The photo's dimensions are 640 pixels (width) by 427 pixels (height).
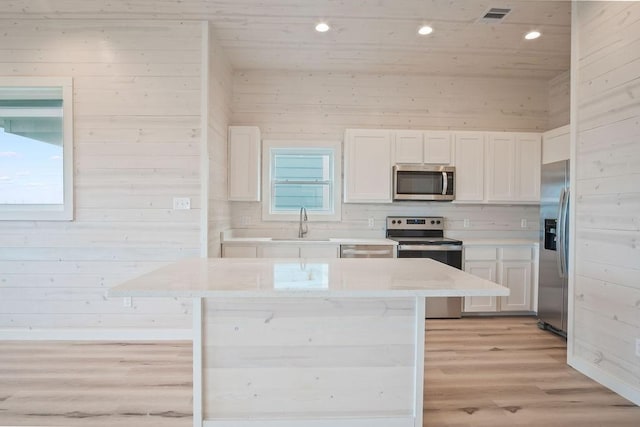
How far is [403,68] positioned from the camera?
4.20 metres

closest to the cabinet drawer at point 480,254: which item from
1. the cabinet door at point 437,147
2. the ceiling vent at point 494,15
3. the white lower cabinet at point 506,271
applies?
the white lower cabinet at point 506,271

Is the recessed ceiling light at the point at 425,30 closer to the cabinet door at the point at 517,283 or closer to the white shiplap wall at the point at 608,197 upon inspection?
the white shiplap wall at the point at 608,197

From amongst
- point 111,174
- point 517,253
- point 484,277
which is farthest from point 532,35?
point 111,174

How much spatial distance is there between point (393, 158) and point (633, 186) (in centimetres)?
222

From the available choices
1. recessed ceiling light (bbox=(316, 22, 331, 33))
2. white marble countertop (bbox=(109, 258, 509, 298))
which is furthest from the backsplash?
white marble countertop (bbox=(109, 258, 509, 298))

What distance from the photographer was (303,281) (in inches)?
62.7

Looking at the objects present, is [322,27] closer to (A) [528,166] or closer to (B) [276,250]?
(B) [276,250]

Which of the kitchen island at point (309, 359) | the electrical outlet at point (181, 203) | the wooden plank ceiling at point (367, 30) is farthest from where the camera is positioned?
the electrical outlet at point (181, 203)

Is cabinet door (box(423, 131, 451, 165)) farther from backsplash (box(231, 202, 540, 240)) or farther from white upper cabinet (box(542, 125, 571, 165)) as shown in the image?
white upper cabinet (box(542, 125, 571, 165))

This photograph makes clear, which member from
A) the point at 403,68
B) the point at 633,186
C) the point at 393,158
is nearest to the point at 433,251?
the point at 393,158

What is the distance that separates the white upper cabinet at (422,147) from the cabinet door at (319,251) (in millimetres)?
1283

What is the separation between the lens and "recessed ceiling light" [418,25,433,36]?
10.7ft

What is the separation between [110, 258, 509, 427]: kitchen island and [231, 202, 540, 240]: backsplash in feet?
8.25

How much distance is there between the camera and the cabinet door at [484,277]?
3.94 metres
